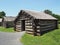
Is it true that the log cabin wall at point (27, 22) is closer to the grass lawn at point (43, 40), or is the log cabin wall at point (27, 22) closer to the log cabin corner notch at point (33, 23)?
the log cabin corner notch at point (33, 23)

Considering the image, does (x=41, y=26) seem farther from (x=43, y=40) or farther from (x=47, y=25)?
(x=43, y=40)

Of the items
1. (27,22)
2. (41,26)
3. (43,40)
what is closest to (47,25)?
(41,26)

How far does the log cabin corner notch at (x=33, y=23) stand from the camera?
19.1m

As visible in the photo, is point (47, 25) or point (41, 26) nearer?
point (41, 26)

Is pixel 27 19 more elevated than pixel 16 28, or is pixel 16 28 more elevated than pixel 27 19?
pixel 27 19

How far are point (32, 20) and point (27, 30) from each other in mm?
2286

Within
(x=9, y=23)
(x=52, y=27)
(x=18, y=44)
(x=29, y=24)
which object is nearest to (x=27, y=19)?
(x=29, y=24)

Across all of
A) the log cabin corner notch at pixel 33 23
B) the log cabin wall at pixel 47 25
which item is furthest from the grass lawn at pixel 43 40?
the log cabin wall at pixel 47 25

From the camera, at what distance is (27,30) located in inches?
853

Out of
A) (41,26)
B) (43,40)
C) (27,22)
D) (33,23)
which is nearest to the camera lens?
(43,40)

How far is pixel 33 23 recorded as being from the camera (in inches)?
781

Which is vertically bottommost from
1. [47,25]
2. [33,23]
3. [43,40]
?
[43,40]

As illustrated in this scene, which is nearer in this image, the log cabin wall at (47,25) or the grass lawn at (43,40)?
the grass lawn at (43,40)

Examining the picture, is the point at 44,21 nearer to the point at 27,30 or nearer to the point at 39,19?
the point at 39,19
